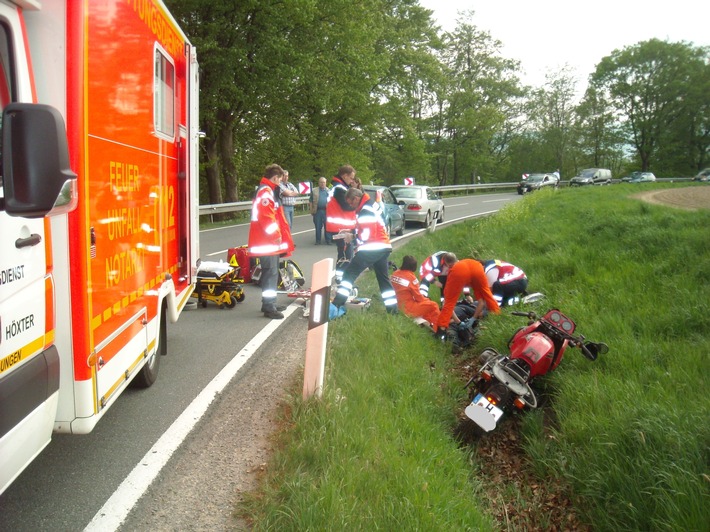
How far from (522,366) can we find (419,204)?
47.3 ft

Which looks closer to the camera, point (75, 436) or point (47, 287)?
point (47, 287)

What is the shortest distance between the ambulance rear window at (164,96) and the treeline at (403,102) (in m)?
15.3

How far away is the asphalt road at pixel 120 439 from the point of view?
Result: 315cm

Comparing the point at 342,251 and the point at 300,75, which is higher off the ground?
the point at 300,75

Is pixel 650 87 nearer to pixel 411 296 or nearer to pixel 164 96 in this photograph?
pixel 411 296

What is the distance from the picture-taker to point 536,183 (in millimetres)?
44375

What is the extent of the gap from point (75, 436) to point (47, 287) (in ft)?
5.51

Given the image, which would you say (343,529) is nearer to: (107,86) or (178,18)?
(107,86)

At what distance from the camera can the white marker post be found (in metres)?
4.31

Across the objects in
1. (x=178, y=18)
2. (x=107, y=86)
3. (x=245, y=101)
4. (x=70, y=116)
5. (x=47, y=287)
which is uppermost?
(x=178, y=18)

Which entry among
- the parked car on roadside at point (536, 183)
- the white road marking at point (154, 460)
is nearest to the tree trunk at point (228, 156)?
the white road marking at point (154, 460)

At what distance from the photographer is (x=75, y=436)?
13.1 feet

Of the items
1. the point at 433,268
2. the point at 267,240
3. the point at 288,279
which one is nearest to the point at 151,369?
the point at 267,240

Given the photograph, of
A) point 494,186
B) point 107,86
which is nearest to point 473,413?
point 107,86
